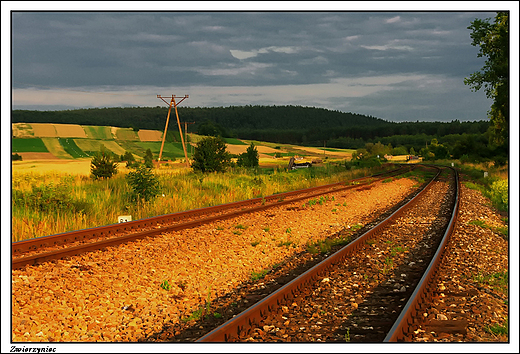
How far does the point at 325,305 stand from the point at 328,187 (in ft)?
66.1

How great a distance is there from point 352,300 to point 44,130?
110 metres

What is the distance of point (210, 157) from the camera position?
112 ft

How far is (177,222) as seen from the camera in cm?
1295

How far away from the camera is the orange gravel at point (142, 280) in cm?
573

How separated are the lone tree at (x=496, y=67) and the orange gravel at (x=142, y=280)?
1823 centimetres

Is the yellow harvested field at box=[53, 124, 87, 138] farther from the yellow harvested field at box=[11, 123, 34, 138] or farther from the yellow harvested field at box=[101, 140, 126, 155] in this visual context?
the yellow harvested field at box=[101, 140, 126, 155]

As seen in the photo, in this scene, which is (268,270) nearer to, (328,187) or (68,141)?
(328,187)

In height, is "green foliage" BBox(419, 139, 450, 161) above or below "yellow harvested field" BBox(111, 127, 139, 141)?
below

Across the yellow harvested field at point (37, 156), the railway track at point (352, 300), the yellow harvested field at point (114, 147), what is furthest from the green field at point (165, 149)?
the railway track at point (352, 300)

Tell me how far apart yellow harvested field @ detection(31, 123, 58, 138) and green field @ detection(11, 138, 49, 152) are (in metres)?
4.88

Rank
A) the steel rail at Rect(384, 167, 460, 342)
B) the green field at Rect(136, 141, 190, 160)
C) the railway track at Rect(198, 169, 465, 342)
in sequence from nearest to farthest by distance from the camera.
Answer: the steel rail at Rect(384, 167, 460, 342) < the railway track at Rect(198, 169, 465, 342) < the green field at Rect(136, 141, 190, 160)

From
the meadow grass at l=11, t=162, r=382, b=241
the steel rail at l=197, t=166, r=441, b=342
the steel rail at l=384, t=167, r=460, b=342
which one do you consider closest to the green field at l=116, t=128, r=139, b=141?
the meadow grass at l=11, t=162, r=382, b=241

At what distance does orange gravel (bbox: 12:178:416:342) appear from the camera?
5732mm

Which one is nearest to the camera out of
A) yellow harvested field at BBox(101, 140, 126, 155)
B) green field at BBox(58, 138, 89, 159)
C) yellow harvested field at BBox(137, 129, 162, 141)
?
green field at BBox(58, 138, 89, 159)
